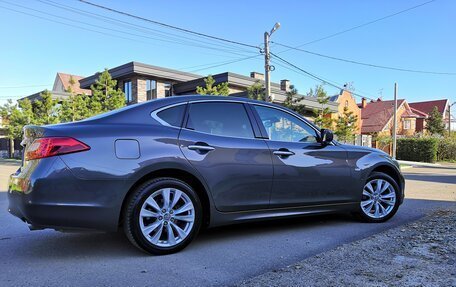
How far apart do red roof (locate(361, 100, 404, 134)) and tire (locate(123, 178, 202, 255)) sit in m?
46.5

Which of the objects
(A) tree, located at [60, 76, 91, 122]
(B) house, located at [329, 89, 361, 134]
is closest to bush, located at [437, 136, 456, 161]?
(B) house, located at [329, 89, 361, 134]

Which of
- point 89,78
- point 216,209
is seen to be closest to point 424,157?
point 89,78

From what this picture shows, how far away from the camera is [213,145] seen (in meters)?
4.11

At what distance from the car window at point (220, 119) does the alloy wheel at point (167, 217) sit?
782mm

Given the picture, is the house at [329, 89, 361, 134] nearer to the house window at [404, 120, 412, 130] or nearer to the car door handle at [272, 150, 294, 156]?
the house window at [404, 120, 412, 130]

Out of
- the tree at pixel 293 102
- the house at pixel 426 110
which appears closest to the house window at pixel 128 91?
the tree at pixel 293 102

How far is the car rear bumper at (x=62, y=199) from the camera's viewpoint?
134 inches

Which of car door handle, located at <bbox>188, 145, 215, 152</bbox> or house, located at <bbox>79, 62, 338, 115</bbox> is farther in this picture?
house, located at <bbox>79, 62, 338, 115</bbox>

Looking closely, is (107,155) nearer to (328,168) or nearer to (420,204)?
(328,168)

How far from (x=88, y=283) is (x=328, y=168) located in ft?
10.1

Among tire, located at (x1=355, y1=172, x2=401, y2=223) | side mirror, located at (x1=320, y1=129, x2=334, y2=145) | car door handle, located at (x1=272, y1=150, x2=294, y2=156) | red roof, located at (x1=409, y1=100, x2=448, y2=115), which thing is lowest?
tire, located at (x1=355, y1=172, x2=401, y2=223)

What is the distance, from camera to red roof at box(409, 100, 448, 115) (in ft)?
191

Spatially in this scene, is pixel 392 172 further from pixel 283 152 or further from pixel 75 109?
pixel 75 109

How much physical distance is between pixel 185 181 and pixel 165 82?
2375cm
